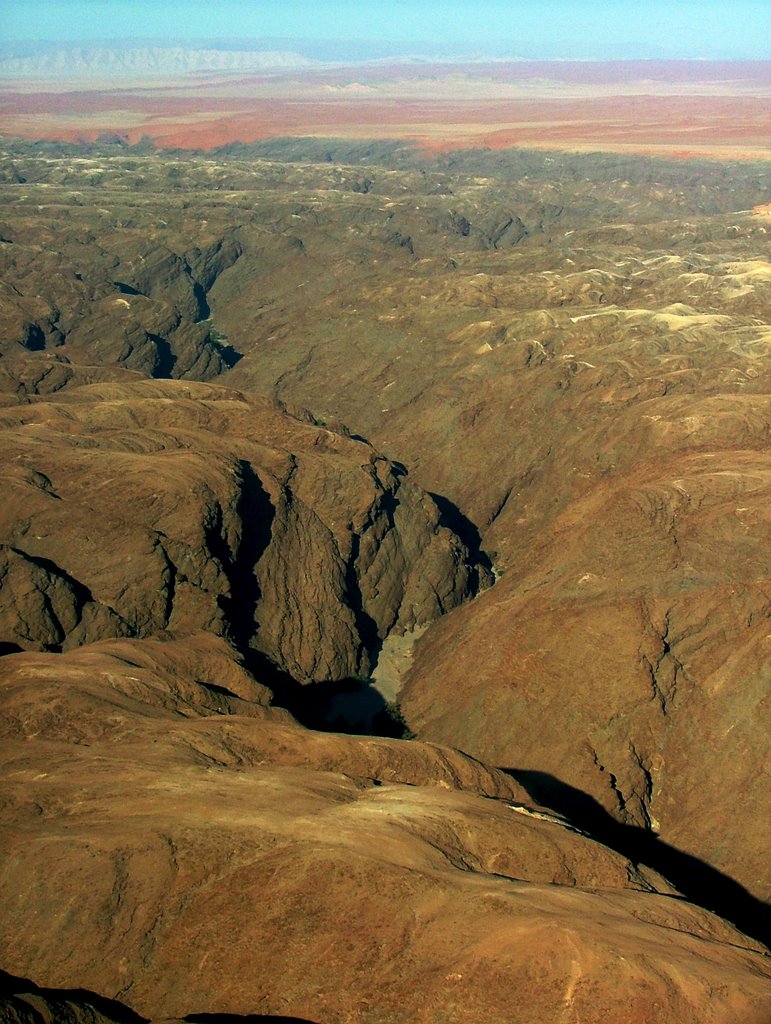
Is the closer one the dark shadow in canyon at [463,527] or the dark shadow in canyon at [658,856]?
the dark shadow in canyon at [658,856]

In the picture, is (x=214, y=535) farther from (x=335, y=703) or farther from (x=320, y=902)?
(x=320, y=902)

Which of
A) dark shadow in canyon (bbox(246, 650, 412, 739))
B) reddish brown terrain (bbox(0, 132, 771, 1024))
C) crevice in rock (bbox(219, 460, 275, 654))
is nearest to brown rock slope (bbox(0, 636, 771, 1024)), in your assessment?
reddish brown terrain (bbox(0, 132, 771, 1024))

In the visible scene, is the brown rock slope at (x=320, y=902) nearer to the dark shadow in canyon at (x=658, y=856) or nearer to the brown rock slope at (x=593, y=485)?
the dark shadow in canyon at (x=658, y=856)

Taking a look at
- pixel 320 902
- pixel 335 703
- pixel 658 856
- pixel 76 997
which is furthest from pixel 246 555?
pixel 76 997

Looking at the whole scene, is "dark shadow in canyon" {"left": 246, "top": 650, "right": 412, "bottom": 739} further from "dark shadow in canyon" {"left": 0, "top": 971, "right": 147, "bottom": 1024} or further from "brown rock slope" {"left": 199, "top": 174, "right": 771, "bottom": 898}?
"dark shadow in canyon" {"left": 0, "top": 971, "right": 147, "bottom": 1024}

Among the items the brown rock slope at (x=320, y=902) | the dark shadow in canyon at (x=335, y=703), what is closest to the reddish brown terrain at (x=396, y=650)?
the brown rock slope at (x=320, y=902)

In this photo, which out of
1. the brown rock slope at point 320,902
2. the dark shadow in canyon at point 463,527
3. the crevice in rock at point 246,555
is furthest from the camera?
the dark shadow in canyon at point 463,527
